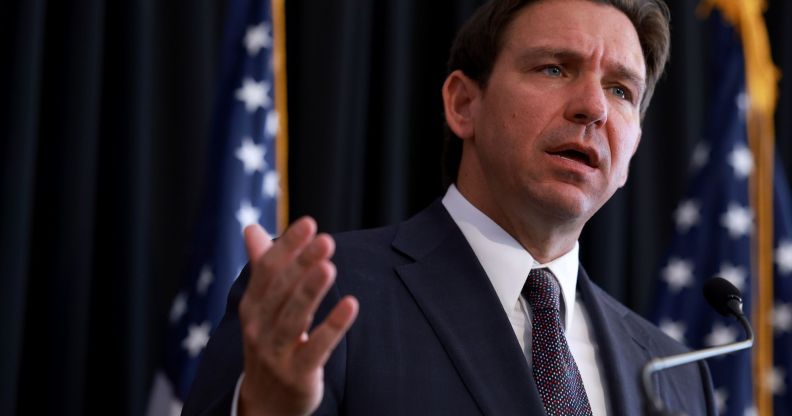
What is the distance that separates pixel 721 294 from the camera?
1.55 m

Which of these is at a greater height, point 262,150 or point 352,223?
point 262,150

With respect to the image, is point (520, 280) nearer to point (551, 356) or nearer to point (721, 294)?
point (551, 356)

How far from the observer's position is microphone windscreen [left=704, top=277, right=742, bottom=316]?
154 centimetres

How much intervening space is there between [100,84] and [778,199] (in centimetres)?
220

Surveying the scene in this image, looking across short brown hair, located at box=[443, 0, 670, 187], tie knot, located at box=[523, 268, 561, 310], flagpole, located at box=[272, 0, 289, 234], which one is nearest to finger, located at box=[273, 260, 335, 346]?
tie knot, located at box=[523, 268, 561, 310]

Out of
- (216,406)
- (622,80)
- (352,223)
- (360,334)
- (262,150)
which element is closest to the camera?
(216,406)

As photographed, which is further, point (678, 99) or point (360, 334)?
point (678, 99)

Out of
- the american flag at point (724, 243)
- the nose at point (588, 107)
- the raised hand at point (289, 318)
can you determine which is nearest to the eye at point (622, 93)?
the nose at point (588, 107)

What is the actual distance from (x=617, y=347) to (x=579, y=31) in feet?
2.19

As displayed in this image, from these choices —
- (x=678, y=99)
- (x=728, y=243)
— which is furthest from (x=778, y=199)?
(x=678, y=99)

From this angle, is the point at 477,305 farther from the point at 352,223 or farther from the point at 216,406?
the point at 352,223

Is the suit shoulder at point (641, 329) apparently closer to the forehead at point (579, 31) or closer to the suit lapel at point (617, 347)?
the suit lapel at point (617, 347)

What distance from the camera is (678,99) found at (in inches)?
144

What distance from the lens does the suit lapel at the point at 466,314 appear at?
1520 mm
